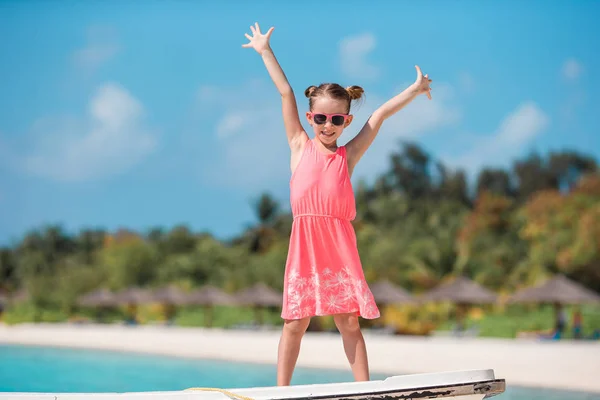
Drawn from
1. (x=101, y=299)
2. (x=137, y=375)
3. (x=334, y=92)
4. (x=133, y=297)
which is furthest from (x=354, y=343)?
(x=101, y=299)

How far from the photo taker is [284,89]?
407 cm

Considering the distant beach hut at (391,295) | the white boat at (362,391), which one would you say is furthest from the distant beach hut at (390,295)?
the white boat at (362,391)

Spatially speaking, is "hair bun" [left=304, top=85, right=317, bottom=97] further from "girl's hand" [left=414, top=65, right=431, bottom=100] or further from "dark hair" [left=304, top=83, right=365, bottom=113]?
"girl's hand" [left=414, top=65, right=431, bottom=100]

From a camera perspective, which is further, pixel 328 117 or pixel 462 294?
pixel 462 294

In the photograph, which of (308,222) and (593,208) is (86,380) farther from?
(593,208)

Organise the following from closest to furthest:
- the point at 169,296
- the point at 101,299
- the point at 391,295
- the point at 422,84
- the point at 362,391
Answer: the point at 362,391 → the point at 422,84 → the point at 391,295 → the point at 169,296 → the point at 101,299

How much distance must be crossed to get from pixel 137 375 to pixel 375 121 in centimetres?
1078

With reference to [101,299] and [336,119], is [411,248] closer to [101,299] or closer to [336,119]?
[101,299]

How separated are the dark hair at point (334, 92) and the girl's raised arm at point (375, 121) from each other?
148mm

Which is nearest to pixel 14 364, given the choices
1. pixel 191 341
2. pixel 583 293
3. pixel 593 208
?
pixel 191 341

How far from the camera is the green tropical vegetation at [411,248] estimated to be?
2394cm

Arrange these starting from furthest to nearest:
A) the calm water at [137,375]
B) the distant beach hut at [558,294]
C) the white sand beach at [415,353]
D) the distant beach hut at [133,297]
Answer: the distant beach hut at [133,297] < the distant beach hut at [558,294] < the calm water at [137,375] < the white sand beach at [415,353]

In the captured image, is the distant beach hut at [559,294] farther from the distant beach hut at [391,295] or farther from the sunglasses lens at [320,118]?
the sunglasses lens at [320,118]

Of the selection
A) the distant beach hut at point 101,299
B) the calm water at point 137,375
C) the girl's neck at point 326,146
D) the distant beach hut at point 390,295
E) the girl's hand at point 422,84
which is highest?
the distant beach hut at point 101,299
